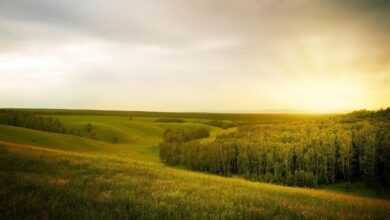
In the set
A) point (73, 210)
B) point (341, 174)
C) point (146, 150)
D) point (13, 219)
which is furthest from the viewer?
point (146, 150)

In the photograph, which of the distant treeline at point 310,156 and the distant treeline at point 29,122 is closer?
the distant treeline at point 310,156

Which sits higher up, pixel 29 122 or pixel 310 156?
pixel 29 122

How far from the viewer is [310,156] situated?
42062 mm

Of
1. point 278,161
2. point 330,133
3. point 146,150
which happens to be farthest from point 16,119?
point 330,133

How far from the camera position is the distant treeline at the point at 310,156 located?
125 ft

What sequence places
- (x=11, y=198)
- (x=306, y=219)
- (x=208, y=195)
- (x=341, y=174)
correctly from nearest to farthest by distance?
(x=11, y=198) < (x=306, y=219) < (x=208, y=195) < (x=341, y=174)

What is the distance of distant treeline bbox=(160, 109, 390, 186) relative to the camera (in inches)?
1501

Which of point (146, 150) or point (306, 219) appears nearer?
point (306, 219)

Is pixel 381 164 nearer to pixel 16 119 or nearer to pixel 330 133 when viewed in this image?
pixel 330 133

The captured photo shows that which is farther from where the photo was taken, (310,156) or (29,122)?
(29,122)

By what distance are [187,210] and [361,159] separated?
39.4 metres

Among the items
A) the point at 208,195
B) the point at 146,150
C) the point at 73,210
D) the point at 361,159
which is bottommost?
the point at 146,150

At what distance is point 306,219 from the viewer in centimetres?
908

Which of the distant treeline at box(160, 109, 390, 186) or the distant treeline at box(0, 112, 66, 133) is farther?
the distant treeline at box(0, 112, 66, 133)
